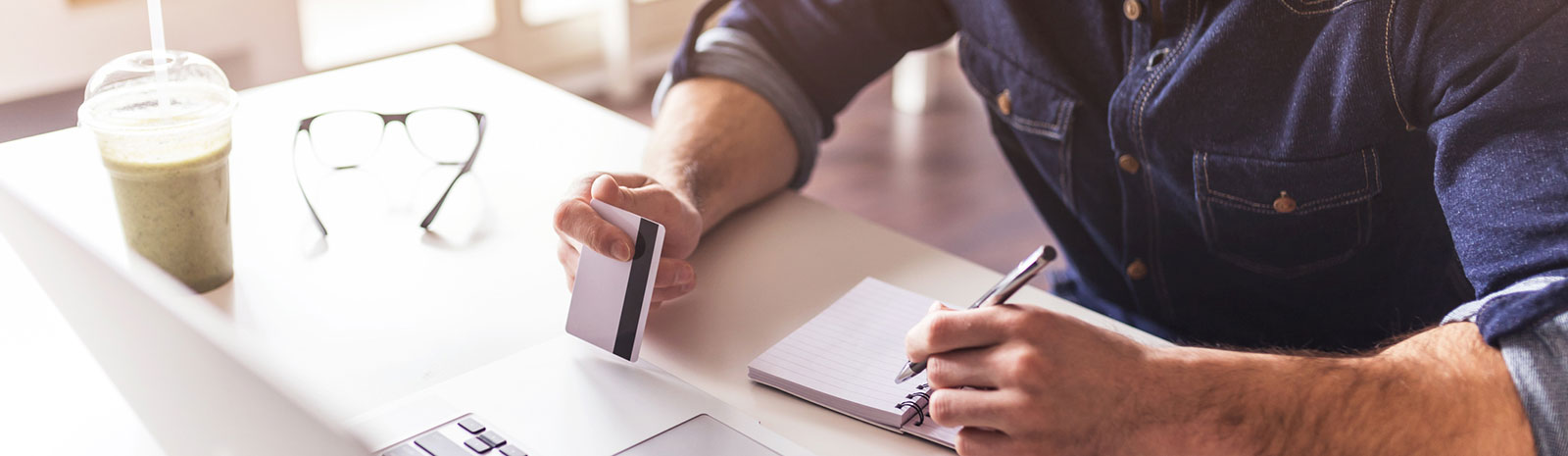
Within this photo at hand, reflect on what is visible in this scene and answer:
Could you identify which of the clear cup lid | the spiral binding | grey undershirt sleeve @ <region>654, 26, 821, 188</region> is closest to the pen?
the spiral binding

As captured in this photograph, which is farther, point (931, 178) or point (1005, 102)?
point (931, 178)

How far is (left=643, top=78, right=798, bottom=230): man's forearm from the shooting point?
0.99 meters

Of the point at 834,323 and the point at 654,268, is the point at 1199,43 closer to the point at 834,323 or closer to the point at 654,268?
A: the point at 834,323

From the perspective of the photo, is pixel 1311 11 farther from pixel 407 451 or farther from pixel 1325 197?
pixel 407 451

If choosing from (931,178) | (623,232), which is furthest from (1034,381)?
(931,178)

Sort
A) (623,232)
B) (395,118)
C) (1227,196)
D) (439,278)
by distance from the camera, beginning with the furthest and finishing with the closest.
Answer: (395,118), (1227,196), (439,278), (623,232)

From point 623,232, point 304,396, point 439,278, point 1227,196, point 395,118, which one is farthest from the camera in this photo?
point 395,118

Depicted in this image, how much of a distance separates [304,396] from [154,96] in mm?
683

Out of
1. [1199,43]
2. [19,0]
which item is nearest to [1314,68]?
[1199,43]

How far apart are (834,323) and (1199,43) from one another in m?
0.39

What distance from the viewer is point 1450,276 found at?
39.0 inches

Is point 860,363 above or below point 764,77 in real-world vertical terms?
below

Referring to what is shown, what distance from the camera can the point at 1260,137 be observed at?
0.97 meters

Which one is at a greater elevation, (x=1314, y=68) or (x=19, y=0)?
(x=1314, y=68)
